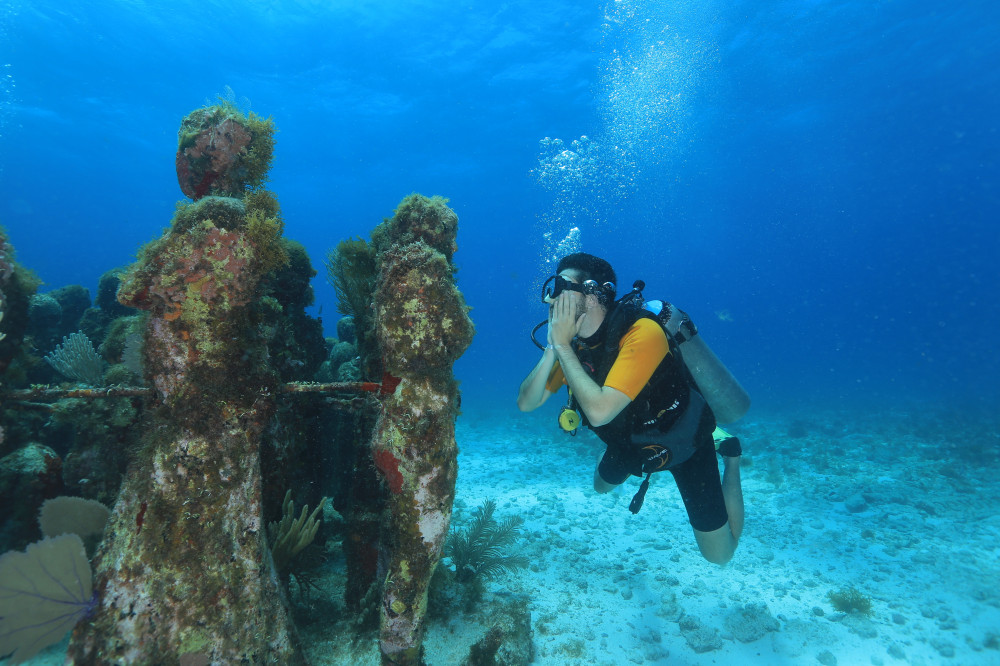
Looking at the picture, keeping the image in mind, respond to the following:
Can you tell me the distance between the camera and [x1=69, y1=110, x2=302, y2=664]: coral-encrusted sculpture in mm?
2443

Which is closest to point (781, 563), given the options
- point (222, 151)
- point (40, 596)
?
point (40, 596)

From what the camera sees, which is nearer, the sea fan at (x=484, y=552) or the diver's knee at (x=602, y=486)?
the sea fan at (x=484, y=552)

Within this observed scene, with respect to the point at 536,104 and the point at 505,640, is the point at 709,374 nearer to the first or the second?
the point at 505,640

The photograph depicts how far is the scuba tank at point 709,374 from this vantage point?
518cm

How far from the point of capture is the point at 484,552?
558cm

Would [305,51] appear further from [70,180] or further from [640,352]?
[70,180]

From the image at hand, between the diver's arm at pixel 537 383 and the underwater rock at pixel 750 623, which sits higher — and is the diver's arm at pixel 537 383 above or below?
above

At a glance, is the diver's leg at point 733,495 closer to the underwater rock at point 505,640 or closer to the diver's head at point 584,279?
the underwater rock at point 505,640

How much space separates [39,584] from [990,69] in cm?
5154

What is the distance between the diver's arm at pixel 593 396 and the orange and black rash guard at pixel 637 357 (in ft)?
0.24

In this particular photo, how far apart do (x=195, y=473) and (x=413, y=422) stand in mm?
1334

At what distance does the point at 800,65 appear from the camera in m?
29.9

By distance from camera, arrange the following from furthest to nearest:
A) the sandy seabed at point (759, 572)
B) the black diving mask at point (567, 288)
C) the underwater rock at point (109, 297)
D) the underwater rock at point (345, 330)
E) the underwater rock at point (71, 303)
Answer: the underwater rock at point (345, 330)
the underwater rock at point (71, 303)
the underwater rock at point (109, 297)
the sandy seabed at point (759, 572)
the black diving mask at point (567, 288)

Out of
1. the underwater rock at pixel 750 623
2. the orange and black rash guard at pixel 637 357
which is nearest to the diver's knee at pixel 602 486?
the underwater rock at pixel 750 623
